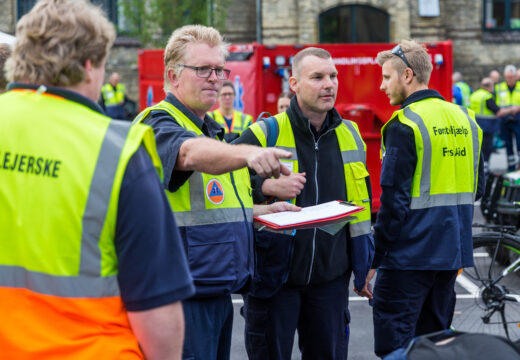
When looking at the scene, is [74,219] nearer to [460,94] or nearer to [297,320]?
[297,320]

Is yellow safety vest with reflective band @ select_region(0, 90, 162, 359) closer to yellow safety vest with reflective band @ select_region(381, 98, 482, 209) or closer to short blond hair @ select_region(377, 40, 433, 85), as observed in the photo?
yellow safety vest with reflective band @ select_region(381, 98, 482, 209)

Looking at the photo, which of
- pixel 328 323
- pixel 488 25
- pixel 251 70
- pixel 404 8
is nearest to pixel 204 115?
pixel 328 323

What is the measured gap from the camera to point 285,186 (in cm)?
335

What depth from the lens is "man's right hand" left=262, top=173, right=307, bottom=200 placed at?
3.13 m

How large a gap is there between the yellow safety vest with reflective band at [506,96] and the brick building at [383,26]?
310 inches

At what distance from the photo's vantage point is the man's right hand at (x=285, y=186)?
313cm

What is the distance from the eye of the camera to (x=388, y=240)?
4188 mm

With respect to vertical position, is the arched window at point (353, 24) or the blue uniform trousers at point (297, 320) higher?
the arched window at point (353, 24)

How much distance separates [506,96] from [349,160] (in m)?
13.9

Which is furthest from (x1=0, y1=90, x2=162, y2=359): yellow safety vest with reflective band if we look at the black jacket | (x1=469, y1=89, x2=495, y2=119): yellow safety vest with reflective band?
(x1=469, y1=89, x2=495, y2=119): yellow safety vest with reflective band

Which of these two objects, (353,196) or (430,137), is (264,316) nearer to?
(353,196)

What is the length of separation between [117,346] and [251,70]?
337 inches

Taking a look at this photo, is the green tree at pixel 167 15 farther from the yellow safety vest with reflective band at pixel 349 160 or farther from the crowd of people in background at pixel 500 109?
the yellow safety vest with reflective band at pixel 349 160

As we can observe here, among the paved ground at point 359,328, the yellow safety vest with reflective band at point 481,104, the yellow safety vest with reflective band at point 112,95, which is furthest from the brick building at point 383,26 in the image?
the paved ground at point 359,328
